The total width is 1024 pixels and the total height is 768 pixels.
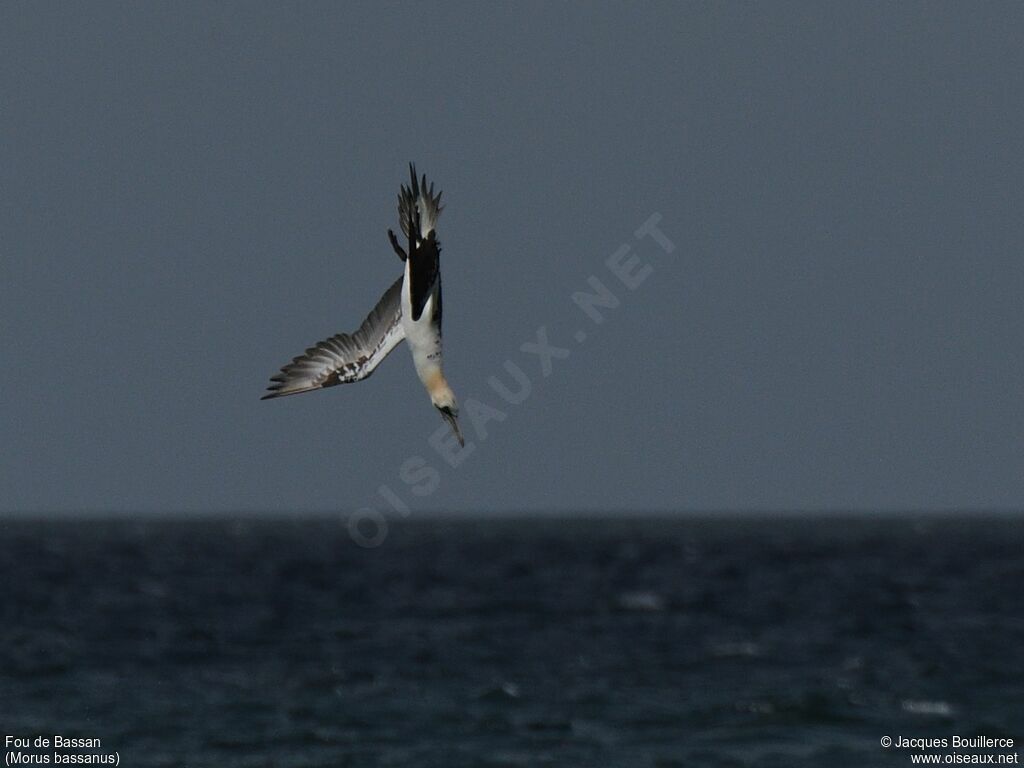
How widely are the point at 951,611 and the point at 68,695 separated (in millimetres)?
39421

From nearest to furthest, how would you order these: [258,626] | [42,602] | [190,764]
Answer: [190,764], [258,626], [42,602]

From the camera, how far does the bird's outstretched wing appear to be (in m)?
10.7

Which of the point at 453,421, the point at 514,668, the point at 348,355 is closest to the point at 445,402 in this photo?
the point at 453,421

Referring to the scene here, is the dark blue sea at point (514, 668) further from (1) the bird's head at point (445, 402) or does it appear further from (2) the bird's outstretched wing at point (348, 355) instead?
(1) the bird's head at point (445, 402)

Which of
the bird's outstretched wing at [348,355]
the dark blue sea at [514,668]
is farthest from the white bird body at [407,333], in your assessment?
the dark blue sea at [514,668]

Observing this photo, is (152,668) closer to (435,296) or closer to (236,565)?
(435,296)

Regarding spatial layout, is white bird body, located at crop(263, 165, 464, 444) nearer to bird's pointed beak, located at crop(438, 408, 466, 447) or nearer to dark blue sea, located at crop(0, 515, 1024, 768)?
bird's pointed beak, located at crop(438, 408, 466, 447)

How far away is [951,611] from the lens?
2721 inches

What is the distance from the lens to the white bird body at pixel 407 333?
951cm

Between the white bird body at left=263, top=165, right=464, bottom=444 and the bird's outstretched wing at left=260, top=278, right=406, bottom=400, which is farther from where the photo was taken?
the bird's outstretched wing at left=260, top=278, right=406, bottom=400

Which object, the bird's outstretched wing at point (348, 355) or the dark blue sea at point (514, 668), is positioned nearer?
the bird's outstretched wing at point (348, 355)

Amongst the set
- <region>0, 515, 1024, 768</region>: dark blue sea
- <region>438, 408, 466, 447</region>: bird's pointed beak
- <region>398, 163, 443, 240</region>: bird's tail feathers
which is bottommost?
<region>0, 515, 1024, 768</region>: dark blue sea

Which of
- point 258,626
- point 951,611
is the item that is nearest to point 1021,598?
point 951,611

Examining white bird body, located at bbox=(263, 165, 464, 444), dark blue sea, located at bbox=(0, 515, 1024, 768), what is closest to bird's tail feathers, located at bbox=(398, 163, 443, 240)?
white bird body, located at bbox=(263, 165, 464, 444)
